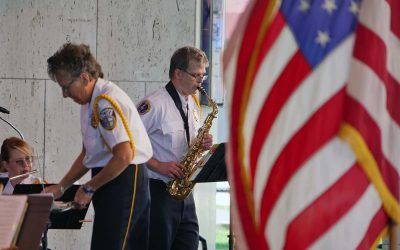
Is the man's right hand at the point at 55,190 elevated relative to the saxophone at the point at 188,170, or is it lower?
lower

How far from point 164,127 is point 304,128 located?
3959 millimetres

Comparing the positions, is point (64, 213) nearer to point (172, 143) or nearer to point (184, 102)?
point (172, 143)

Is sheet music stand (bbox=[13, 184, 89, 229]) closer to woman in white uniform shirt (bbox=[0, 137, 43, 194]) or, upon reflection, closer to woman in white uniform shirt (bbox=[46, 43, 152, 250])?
woman in white uniform shirt (bbox=[46, 43, 152, 250])

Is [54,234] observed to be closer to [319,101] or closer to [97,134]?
[97,134]

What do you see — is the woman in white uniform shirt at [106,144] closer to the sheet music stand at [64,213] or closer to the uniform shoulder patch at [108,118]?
the uniform shoulder patch at [108,118]

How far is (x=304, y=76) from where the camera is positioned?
4.16 metres

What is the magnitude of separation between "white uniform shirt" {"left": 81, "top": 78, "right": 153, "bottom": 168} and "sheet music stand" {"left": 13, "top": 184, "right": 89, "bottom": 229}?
341 mm

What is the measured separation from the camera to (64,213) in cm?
733

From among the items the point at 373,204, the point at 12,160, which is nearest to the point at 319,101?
the point at 373,204

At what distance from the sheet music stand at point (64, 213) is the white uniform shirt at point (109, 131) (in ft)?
1.12

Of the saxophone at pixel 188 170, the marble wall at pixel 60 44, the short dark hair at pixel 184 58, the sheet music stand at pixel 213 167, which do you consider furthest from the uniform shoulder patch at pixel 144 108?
the marble wall at pixel 60 44

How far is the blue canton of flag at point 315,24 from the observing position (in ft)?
13.6

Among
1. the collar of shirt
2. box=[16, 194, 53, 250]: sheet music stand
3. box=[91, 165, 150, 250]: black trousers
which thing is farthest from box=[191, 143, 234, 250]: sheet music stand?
box=[16, 194, 53, 250]: sheet music stand

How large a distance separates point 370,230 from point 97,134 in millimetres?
2964
